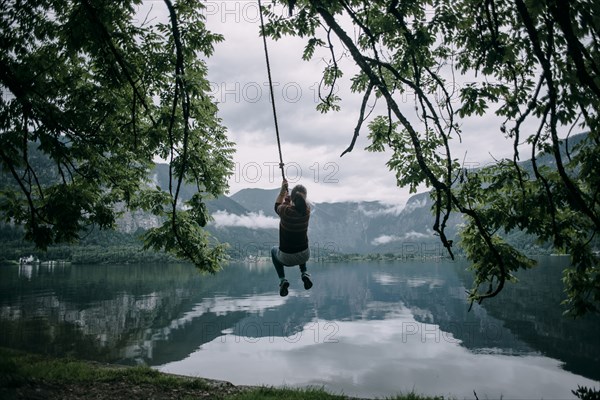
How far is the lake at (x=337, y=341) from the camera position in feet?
94.6

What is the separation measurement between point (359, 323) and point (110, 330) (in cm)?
3458

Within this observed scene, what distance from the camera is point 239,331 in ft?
155

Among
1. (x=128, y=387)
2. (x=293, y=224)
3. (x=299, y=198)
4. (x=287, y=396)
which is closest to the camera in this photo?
(x=299, y=198)

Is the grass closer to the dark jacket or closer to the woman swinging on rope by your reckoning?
the woman swinging on rope

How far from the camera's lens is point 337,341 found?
44.1m

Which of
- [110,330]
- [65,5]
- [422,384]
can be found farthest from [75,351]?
[65,5]

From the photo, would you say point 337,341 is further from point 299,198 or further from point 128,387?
point 299,198

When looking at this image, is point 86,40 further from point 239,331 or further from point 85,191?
point 239,331

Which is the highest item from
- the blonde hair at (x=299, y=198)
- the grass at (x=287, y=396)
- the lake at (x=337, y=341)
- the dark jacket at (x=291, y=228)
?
the blonde hair at (x=299, y=198)

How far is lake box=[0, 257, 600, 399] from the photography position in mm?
28828

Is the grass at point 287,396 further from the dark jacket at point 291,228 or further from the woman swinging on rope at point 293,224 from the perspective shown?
the dark jacket at point 291,228

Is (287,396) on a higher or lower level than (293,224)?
lower

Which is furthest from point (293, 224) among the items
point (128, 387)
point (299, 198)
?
point (128, 387)

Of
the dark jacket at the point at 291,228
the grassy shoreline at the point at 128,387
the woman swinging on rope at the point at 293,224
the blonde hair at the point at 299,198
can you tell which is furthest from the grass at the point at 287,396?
the blonde hair at the point at 299,198
